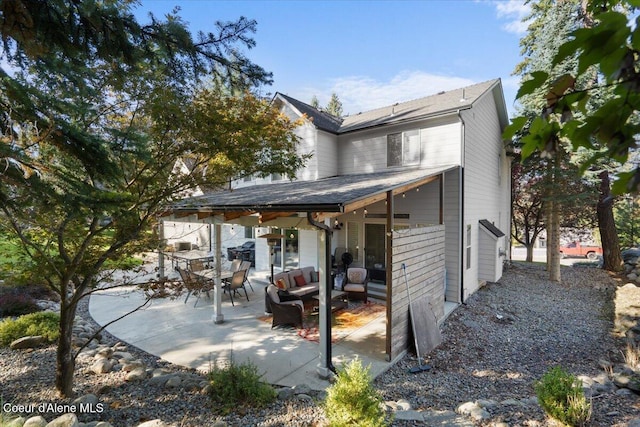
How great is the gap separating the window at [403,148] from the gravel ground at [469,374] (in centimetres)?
503

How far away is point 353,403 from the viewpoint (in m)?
3.34

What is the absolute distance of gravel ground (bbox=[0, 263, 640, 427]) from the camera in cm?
389

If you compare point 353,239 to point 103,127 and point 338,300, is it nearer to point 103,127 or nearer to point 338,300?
point 338,300

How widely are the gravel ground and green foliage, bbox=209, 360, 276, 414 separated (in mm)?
142

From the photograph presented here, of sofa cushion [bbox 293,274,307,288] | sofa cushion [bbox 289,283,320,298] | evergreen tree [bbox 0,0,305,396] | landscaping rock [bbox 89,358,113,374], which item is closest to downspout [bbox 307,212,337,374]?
evergreen tree [bbox 0,0,305,396]

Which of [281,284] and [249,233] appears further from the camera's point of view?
[249,233]

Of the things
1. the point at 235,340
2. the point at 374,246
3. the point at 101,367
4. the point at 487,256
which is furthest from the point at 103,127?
the point at 487,256

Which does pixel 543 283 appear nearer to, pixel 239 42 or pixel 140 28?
pixel 239 42

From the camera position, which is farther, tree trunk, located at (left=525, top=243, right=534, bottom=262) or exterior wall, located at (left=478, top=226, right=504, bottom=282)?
tree trunk, located at (left=525, top=243, right=534, bottom=262)

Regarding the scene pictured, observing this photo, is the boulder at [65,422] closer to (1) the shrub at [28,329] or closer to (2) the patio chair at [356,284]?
(1) the shrub at [28,329]

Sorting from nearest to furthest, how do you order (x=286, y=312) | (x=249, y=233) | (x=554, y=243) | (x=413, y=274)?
(x=413, y=274)
(x=286, y=312)
(x=554, y=243)
(x=249, y=233)

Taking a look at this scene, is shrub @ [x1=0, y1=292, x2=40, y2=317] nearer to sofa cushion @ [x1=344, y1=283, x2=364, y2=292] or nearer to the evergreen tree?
the evergreen tree

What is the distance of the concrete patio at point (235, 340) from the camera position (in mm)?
5676

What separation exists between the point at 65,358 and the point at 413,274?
20.1 feet
